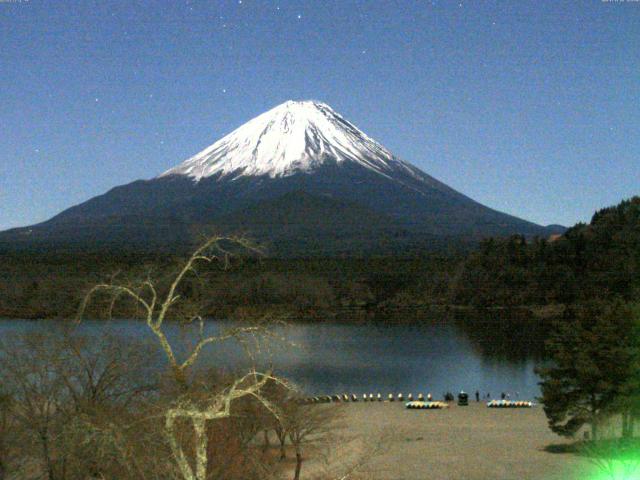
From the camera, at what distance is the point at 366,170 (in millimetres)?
157375

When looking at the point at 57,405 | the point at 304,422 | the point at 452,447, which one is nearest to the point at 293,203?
the point at 452,447

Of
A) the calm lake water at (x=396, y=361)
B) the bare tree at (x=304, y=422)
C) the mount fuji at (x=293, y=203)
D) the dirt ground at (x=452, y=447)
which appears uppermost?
the mount fuji at (x=293, y=203)

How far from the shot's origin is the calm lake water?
111 ft

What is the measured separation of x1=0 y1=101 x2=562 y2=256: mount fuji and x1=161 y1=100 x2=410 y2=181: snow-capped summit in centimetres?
20

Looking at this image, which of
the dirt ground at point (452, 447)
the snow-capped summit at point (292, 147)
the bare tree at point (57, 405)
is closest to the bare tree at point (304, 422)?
the dirt ground at point (452, 447)

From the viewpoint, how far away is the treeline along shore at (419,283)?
7438 centimetres

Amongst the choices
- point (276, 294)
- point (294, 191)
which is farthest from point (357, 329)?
point (294, 191)

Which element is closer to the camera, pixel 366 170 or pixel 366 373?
pixel 366 373

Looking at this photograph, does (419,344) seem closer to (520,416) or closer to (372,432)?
(520,416)

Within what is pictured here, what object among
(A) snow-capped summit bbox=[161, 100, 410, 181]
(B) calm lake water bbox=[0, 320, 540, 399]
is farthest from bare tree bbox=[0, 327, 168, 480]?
(A) snow-capped summit bbox=[161, 100, 410, 181]

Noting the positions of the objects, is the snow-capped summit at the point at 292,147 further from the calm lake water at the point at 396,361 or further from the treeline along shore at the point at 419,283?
the calm lake water at the point at 396,361

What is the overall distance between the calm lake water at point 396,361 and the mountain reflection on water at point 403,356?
4 cm

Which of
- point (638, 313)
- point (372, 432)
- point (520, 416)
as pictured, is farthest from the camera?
point (520, 416)

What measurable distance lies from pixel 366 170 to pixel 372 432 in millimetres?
137336
